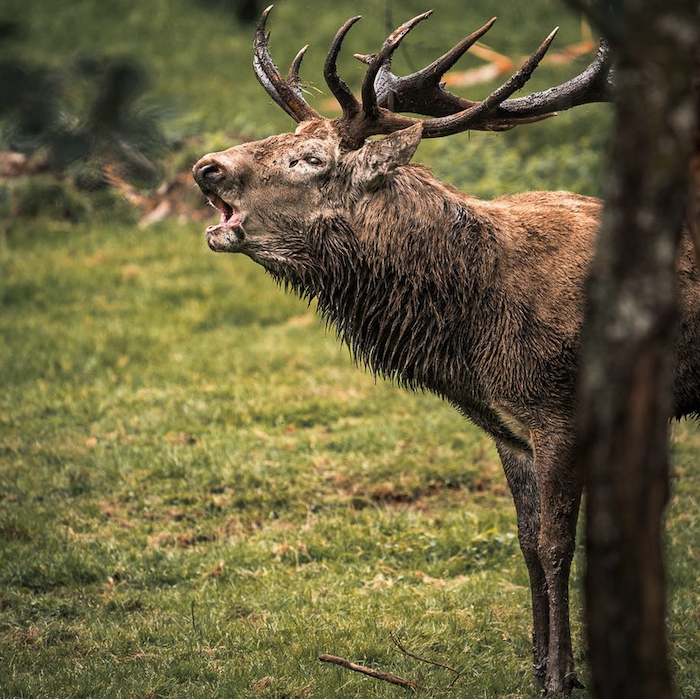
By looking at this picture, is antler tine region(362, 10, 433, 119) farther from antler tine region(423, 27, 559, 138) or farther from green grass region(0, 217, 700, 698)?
green grass region(0, 217, 700, 698)

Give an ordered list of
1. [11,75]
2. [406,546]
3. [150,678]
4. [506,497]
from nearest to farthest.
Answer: [11,75], [150,678], [406,546], [506,497]

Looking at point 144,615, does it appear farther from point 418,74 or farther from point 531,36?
point 531,36

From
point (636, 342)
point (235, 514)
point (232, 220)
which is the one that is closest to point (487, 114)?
point (232, 220)

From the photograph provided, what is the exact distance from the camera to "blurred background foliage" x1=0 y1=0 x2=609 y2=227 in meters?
2.85

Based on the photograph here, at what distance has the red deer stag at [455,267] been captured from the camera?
195 inches

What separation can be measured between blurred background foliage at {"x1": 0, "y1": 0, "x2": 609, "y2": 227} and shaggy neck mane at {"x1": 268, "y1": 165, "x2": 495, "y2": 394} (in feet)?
2.61

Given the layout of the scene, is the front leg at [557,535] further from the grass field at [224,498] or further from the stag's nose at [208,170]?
the stag's nose at [208,170]

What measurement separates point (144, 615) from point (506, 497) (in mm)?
2867

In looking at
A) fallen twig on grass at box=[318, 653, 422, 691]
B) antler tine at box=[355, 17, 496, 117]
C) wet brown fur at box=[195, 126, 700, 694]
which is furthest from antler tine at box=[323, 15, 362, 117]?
fallen twig on grass at box=[318, 653, 422, 691]

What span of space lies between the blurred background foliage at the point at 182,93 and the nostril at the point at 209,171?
0.45 meters

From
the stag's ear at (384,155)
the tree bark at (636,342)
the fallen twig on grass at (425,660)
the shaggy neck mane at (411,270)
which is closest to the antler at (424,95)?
the stag's ear at (384,155)

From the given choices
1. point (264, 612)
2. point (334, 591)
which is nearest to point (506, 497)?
point (334, 591)

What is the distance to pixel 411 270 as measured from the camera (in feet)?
17.1

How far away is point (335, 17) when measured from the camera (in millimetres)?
19094
